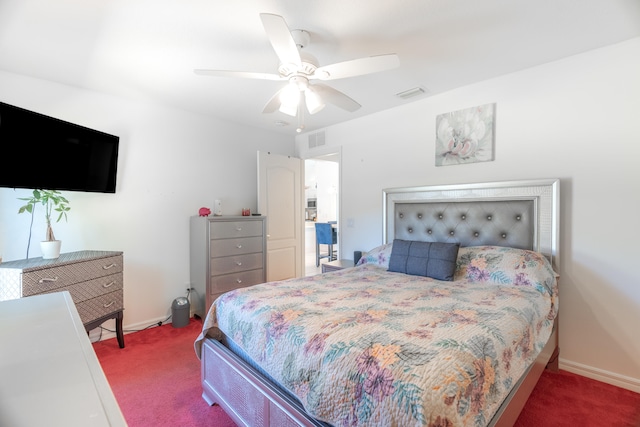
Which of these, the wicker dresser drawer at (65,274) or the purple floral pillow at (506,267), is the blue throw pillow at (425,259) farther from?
the wicker dresser drawer at (65,274)

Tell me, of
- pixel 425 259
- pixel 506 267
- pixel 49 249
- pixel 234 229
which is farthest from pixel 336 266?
pixel 49 249

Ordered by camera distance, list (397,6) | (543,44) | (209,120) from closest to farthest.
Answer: (397,6)
(543,44)
(209,120)

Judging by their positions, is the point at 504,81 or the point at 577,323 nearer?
the point at 577,323

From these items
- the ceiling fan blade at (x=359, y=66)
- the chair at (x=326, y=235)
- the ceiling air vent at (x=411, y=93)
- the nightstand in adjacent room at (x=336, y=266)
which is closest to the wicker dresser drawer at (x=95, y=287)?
the nightstand in adjacent room at (x=336, y=266)

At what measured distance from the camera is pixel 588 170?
2.09 metres

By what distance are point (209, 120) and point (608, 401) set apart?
4.23 metres

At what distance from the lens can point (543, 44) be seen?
1.96 metres

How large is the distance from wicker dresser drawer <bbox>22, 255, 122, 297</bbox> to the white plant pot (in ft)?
0.73

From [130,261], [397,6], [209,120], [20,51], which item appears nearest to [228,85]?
[209,120]

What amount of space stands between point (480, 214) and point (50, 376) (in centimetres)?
277

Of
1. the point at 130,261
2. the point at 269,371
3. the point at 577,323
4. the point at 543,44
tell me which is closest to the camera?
the point at 269,371

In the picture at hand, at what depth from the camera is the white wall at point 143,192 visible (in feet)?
7.89

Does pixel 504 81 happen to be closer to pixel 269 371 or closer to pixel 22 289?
pixel 269 371

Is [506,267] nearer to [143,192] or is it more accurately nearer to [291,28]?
[291,28]
